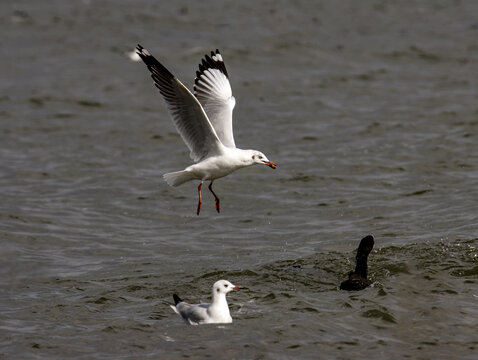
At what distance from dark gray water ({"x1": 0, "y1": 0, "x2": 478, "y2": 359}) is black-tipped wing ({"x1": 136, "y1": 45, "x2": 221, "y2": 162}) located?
149 centimetres

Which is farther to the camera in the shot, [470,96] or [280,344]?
[470,96]

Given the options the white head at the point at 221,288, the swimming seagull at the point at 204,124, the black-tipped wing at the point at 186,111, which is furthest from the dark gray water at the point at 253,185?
the black-tipped wing at the point at 186,111

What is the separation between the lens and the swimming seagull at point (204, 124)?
9.55 m

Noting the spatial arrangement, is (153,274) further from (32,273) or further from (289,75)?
(289,75)

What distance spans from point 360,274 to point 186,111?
2575 mm

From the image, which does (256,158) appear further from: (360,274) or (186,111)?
(360,274)

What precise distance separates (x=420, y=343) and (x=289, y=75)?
12603mm

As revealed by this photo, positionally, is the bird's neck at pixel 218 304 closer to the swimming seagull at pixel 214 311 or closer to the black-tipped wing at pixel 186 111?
the swimming seagull at pixel 214 311

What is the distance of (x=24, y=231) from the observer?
1223 centimetres

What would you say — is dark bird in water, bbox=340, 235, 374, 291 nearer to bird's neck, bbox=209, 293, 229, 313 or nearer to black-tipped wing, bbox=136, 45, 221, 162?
bird's neck, bbox=209, 293, 229, 313

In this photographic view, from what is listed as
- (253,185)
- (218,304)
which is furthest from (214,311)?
(253,185)

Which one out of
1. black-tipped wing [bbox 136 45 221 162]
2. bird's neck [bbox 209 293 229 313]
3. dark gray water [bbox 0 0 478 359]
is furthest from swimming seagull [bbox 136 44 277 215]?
bird's neck [bbox 209 293 229 313]

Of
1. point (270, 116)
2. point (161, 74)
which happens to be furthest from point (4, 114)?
point (161, 74)

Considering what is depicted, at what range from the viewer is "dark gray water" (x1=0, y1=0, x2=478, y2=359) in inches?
334
